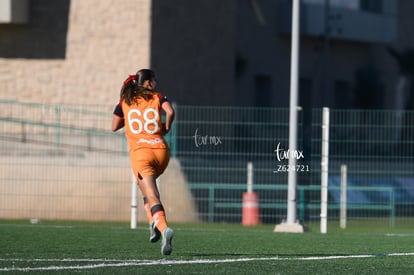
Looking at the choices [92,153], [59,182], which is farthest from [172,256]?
[92,153]

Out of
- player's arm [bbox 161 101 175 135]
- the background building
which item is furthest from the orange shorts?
the background building

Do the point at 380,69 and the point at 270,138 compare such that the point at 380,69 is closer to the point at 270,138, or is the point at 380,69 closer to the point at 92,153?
the point at 92,153

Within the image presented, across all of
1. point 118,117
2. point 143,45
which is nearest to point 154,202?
point 118,117

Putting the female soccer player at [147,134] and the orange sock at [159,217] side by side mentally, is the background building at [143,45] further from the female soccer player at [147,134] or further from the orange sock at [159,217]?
the orange sock at [159,217]

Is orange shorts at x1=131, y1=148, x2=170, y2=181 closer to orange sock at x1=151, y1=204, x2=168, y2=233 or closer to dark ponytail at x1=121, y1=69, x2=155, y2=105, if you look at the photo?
orange sock at x1=151, y1=204, x2=168, y2=233

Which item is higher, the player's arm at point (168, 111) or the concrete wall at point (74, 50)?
the concrete wall at point (74, 50)

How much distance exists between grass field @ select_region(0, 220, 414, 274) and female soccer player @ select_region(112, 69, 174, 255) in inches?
20.9

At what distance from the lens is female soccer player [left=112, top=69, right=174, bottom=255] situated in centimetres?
1296

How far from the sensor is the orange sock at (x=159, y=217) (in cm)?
1277

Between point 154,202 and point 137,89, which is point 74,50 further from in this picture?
point 154,202

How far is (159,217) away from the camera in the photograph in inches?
506

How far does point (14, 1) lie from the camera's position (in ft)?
98.5

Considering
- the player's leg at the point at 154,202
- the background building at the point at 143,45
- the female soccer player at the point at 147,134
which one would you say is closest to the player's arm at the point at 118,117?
the female soccer player at the point at 147,134

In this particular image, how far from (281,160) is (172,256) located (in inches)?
400
